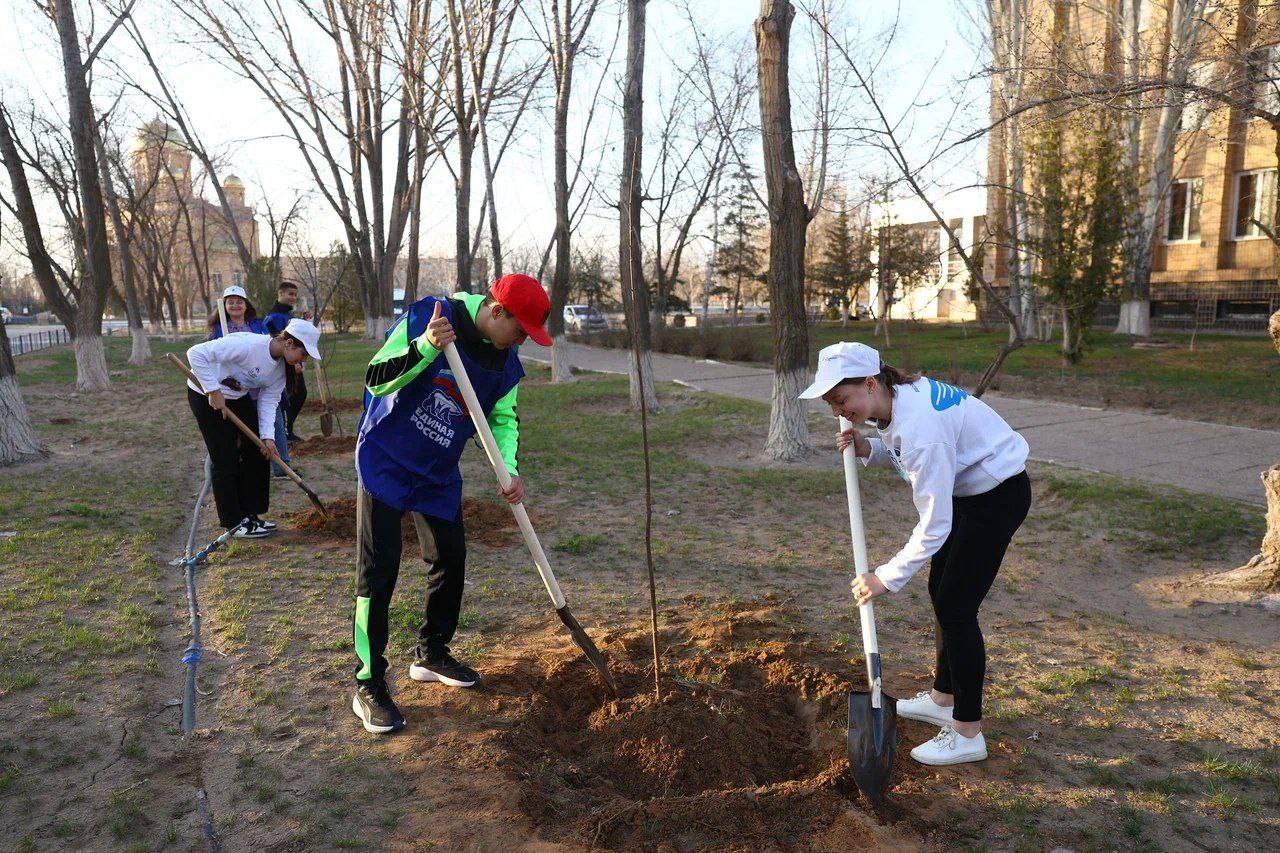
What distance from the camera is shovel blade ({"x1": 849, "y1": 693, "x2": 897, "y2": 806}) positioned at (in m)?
2.74

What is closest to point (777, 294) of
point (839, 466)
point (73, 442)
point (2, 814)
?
point (839, 466)

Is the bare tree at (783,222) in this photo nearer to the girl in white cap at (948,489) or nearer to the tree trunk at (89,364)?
the girl in white cap at (948,489)

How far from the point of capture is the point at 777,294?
319 inches

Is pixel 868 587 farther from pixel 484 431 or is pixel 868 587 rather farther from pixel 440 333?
pixel 440 333

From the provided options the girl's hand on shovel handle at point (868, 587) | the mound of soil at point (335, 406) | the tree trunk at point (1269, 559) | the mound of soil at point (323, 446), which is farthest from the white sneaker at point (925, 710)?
the mound of soil at point (335, 406)

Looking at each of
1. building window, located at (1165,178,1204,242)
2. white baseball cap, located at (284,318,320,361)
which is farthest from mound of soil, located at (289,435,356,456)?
building window, located at (1165,178,1204,242)

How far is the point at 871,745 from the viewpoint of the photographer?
9.07 feet

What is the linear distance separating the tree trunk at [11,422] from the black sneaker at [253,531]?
3.86m

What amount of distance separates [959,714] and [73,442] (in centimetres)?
1021

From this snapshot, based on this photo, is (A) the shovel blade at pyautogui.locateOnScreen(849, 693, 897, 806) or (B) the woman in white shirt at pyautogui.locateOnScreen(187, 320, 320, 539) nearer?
(A) the shovel blade at pyautogui.locateOnScreen(849, 693, 897, 806)

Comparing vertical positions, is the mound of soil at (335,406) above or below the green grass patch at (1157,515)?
above

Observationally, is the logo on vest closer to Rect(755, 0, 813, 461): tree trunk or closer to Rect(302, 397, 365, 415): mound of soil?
Rect(755, 0, 813, 461): tree trunk

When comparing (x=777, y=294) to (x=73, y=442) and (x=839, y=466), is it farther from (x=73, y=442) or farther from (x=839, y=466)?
(x=73, y=442)

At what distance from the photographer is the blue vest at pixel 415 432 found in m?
3.23
